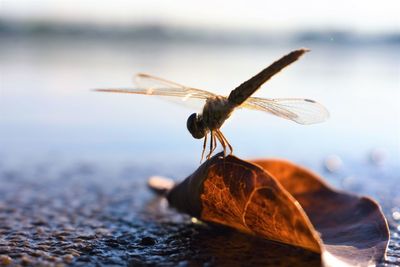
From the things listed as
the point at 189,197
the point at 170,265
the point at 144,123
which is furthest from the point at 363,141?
the point at 170,265

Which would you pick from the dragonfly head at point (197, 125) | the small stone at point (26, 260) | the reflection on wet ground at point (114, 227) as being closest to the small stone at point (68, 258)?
the reflection on wet ground at point (114, 227)

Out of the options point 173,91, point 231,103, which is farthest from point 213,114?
point 173,91

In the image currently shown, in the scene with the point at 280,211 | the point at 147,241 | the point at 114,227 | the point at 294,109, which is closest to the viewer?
the point at 280,211

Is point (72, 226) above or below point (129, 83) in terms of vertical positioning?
below

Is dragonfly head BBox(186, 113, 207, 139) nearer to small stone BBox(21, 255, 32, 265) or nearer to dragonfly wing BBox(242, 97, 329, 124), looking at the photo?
dragonfly wing BBox(242, 97, 329, 124)

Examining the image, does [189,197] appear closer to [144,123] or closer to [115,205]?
[115,205]

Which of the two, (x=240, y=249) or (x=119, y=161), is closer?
(x=240, y=249)

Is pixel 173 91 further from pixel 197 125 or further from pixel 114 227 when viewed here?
pixel 114 227
